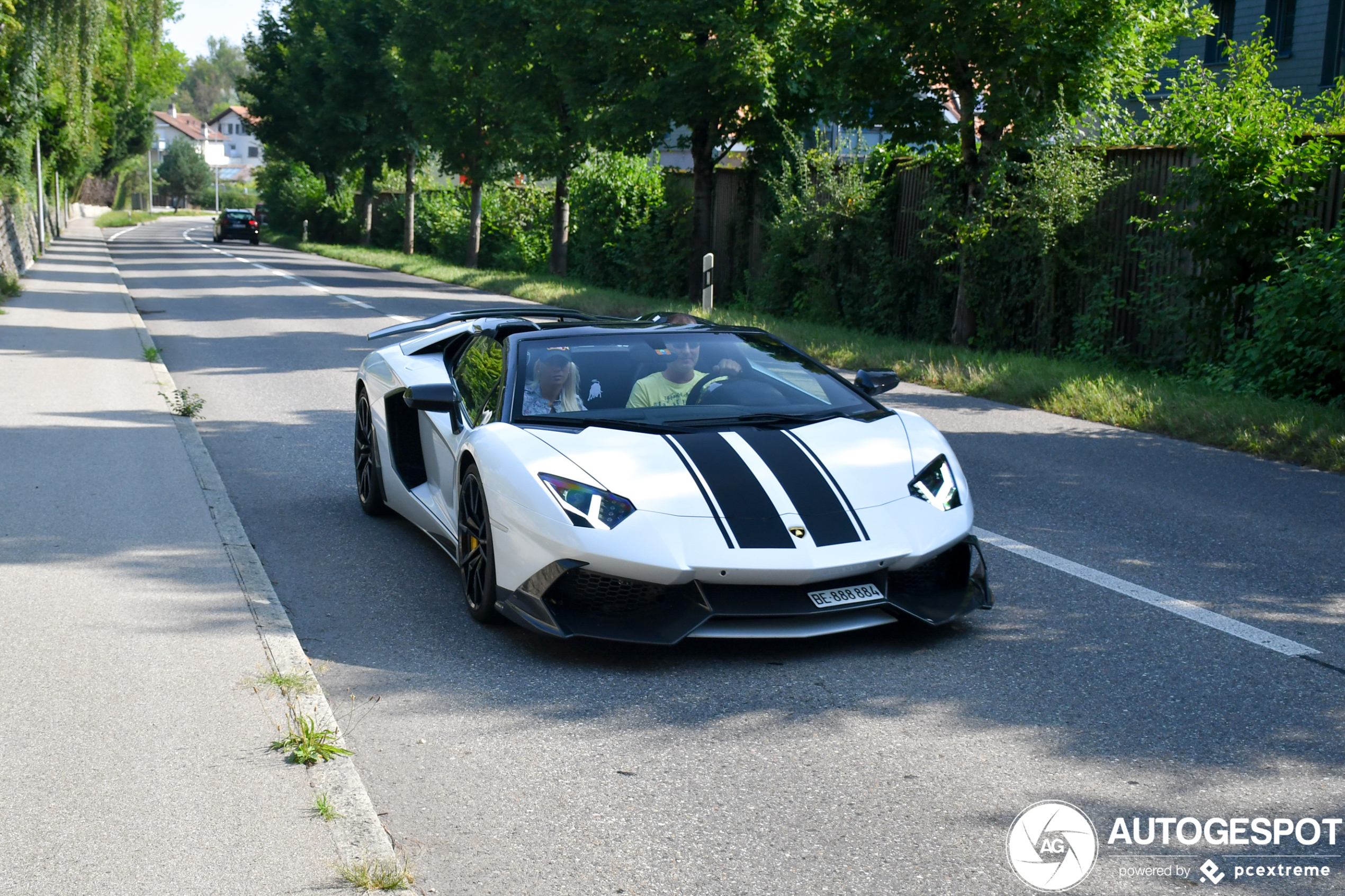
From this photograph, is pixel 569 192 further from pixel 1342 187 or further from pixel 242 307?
pixel 1342 187

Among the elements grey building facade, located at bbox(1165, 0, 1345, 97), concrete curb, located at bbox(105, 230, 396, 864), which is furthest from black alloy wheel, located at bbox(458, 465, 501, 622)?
grey building facade, located at bbox(1165, 0, 1345, 97)

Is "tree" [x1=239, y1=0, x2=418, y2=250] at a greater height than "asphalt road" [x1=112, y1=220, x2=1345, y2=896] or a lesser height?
greater

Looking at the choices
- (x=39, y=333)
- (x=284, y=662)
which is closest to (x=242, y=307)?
(x=39, y=333)

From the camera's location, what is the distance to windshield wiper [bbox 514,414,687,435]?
5242mm

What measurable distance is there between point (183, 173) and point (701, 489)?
150022 millimetres

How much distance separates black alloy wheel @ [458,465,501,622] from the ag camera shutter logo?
231 centimetres

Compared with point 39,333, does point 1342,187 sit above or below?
above

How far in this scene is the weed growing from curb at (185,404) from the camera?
424 inches

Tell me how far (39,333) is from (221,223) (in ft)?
140

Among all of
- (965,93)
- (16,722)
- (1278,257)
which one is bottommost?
(16,722)

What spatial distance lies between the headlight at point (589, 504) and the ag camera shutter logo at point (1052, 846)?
1784mm

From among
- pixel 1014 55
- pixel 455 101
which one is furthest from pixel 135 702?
pixel 455 101

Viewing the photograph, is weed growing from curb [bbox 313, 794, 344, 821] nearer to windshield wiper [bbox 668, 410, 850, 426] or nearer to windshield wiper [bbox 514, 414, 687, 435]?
windshield wiper [bbox 514, 414, 687, 435]

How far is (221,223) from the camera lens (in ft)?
186
